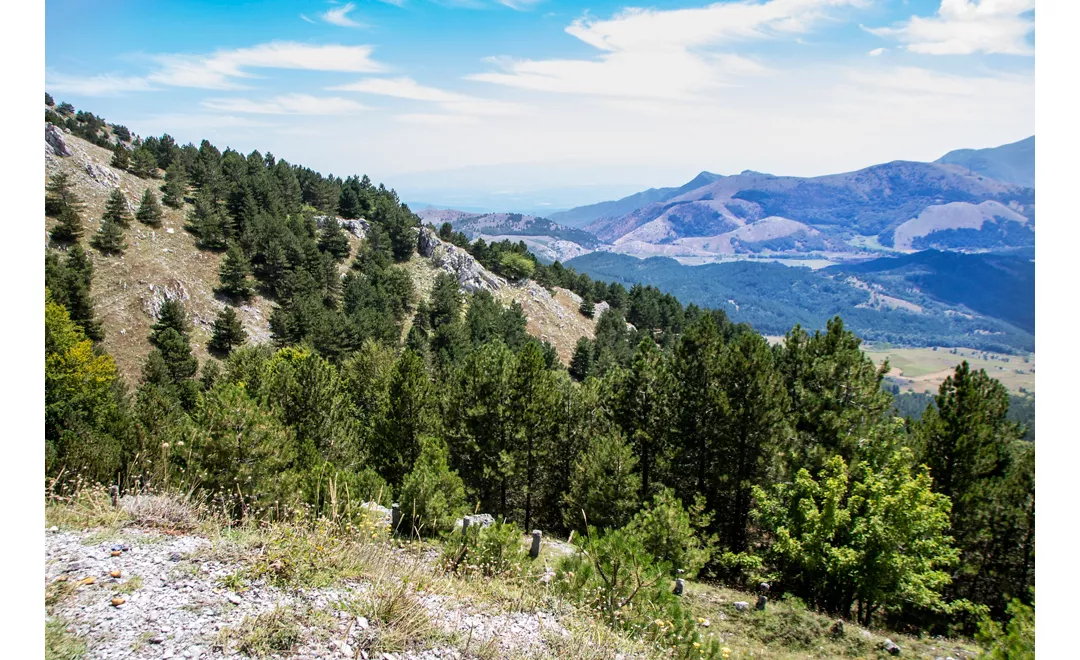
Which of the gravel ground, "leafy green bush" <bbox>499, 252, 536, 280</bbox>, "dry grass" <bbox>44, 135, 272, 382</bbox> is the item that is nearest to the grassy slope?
"dry grass" <bbox>44, 135, 272, 382</bbox>

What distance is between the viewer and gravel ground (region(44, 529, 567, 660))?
18.2 feet

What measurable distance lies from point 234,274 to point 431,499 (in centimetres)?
5889

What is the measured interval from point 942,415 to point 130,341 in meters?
62.0

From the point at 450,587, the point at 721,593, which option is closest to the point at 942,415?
the point at 721,593

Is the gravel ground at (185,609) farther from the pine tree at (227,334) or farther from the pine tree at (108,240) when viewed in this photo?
the pine tree at (108,240)

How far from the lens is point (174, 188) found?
252 ft

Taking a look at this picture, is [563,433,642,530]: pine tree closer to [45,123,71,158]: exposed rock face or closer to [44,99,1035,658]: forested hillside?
[44,99,1035,658]: forested hillside

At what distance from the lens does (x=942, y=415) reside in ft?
74.6

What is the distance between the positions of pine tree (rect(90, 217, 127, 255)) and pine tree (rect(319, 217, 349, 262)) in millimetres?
25442

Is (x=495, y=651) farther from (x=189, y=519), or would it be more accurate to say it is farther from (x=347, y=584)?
(x=189, y=519)

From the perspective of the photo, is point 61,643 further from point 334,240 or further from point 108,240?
point 334,240

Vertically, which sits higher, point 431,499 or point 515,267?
point 515,267

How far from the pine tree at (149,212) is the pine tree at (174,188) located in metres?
5.15

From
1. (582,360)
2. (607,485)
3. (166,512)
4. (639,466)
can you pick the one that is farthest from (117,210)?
(166,512)
